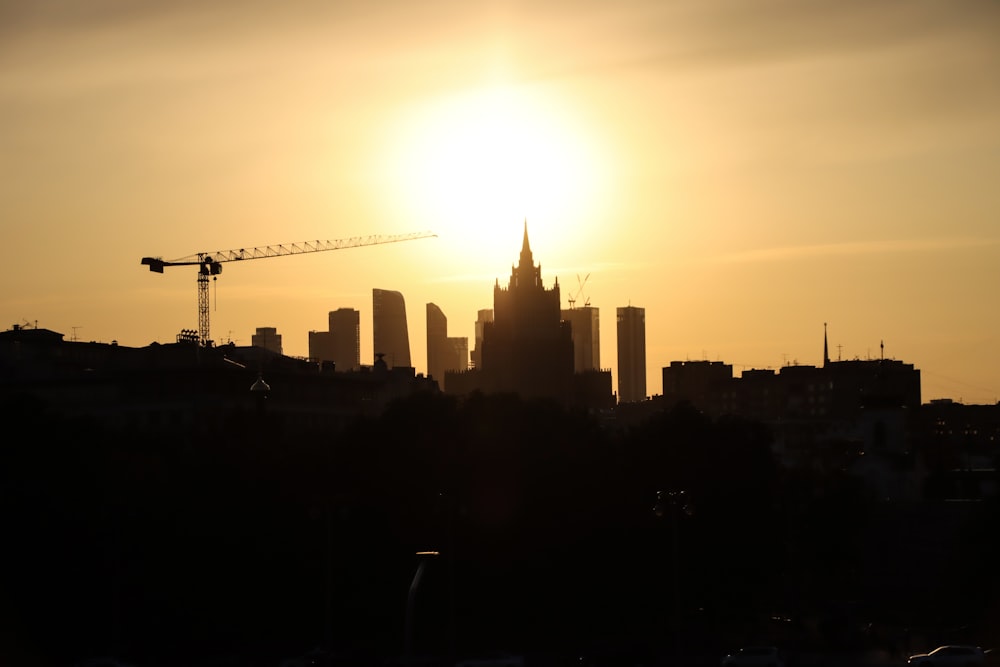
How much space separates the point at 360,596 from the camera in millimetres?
85250

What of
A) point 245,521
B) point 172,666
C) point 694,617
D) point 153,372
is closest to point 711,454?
point 694,617

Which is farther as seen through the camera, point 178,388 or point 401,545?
point 178,388

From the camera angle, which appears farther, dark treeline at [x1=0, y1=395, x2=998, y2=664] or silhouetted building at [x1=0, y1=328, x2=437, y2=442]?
silhouetted building at [x1=0, y1=328, x2=437, y2=442]

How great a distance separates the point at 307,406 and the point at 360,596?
8485cm

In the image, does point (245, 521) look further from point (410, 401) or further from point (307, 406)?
point (307, 406)

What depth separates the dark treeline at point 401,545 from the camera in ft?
270

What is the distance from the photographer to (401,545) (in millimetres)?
87688

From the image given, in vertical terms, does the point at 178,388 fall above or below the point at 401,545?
above

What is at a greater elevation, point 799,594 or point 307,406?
point 307,406

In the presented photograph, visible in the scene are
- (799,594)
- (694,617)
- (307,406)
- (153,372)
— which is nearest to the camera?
(694,617)

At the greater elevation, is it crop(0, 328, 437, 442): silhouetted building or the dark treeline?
crop(0, 328, 437, 442): silhouetted building

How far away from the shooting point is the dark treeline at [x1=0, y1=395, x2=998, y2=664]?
82438 mm

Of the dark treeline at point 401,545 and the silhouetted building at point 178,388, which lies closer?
the dark treeline at point 401,545

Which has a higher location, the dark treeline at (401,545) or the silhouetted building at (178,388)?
the silhouetted building at (178,388)
